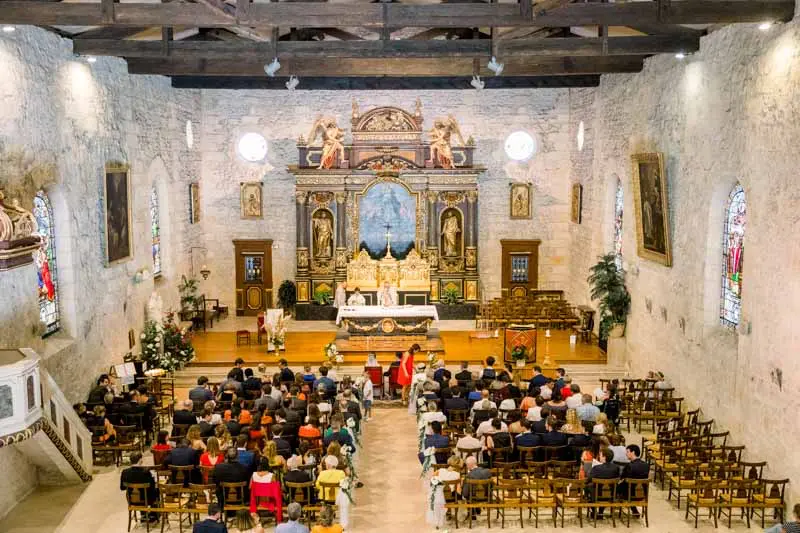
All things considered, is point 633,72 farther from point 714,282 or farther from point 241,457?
point 241,457

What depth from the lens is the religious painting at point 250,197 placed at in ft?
97.9

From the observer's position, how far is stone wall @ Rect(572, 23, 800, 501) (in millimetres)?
14141

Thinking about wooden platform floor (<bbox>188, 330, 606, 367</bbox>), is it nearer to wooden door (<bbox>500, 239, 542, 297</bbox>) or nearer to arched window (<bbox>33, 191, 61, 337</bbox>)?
wooden door (<bbox>500, 239, 542, 297</bbox>)

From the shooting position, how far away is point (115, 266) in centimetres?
2106

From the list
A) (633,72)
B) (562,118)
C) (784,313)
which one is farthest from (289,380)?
(562,118)

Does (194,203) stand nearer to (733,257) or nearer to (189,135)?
(189,135)

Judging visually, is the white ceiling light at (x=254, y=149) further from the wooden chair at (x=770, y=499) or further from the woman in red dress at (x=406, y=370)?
the wooden chair at (x=770, y=499)

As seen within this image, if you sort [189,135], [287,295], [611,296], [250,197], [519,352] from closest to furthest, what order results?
[519,352]
[611,296]
[189,135]
[287,295]
[250,197]

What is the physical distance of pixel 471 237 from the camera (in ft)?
96.4

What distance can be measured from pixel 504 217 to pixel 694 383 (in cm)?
1273

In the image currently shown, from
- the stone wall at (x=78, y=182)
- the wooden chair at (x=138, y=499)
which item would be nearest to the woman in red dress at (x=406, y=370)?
the stone wall at (x=78, y=182)

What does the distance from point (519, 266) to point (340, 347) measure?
871cm

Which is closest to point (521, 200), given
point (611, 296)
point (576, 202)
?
point (576, 202)

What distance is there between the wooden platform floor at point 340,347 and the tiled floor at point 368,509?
268 inches
